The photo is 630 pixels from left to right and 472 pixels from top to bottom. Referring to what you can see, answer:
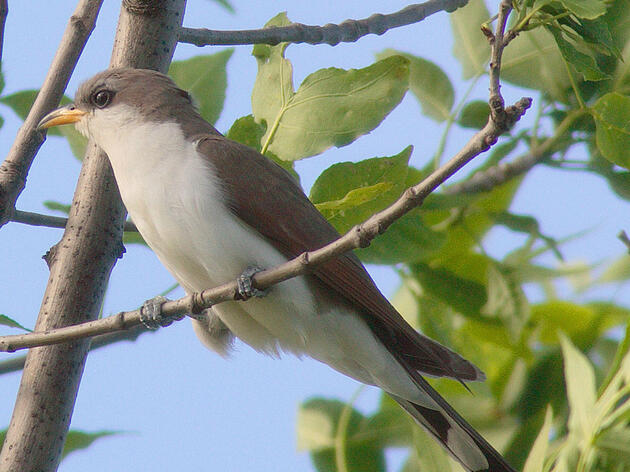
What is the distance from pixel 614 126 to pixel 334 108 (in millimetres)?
957

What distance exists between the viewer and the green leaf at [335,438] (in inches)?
136

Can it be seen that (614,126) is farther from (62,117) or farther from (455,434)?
(62,117)

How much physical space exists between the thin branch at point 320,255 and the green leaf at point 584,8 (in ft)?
2.12

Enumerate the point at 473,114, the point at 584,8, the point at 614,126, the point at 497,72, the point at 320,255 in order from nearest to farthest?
the point at 497,72, the point at 320,255, the point at 584,8, the point at 614,126, the point at 473,114

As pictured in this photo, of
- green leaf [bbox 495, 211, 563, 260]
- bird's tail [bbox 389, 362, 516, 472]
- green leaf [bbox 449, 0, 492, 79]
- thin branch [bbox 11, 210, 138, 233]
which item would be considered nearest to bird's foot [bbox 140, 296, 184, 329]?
thin branch [bbox 11, 210, 138, 233]

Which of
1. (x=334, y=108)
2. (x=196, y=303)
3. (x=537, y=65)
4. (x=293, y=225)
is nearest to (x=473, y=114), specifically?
(x=537, y=65)

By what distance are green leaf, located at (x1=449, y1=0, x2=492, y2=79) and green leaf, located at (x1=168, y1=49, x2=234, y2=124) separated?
96 cm

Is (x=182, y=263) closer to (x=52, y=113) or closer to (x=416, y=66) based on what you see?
(x=52, y=113)

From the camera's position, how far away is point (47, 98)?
11.1 feet

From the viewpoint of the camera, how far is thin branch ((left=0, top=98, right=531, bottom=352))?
1.93 metres

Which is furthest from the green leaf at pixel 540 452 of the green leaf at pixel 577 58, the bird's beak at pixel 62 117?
the bird's beak at pixel 62 117

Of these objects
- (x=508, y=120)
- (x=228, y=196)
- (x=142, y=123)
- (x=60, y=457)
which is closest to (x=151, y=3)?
(x=142, y=123)

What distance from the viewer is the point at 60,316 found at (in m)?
3.13

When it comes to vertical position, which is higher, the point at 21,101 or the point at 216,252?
the point at 21,101
